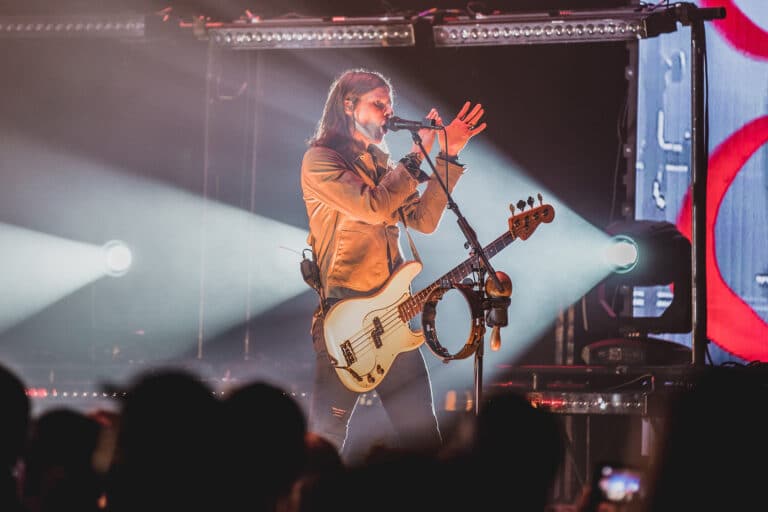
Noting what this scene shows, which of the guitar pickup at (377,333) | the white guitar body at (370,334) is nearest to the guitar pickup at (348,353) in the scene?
the white guitar body at (370,334)

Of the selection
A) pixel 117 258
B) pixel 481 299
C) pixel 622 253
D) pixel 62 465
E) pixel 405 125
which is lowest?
pixel 62 465

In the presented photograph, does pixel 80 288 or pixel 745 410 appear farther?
pixel 80 288

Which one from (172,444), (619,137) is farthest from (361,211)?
(172,444)

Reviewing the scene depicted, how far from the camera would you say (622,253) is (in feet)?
21.7

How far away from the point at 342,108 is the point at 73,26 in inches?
94.2

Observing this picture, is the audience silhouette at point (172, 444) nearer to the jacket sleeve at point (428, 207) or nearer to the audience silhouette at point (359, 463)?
the audience silhouette at point (359, 463)

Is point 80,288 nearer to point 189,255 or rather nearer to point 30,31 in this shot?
point 189,255

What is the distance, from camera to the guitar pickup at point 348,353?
209 inches

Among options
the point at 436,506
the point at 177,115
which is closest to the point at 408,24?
the point at 177,115

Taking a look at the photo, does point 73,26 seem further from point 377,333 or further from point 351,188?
point 377,333

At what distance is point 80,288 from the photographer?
8.20 metres

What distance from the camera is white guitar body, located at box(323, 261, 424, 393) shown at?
529 cm

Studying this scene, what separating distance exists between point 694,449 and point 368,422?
5339 millimetres

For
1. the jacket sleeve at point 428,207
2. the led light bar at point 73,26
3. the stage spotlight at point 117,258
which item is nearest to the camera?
the jacket sleeve at point 428,207
